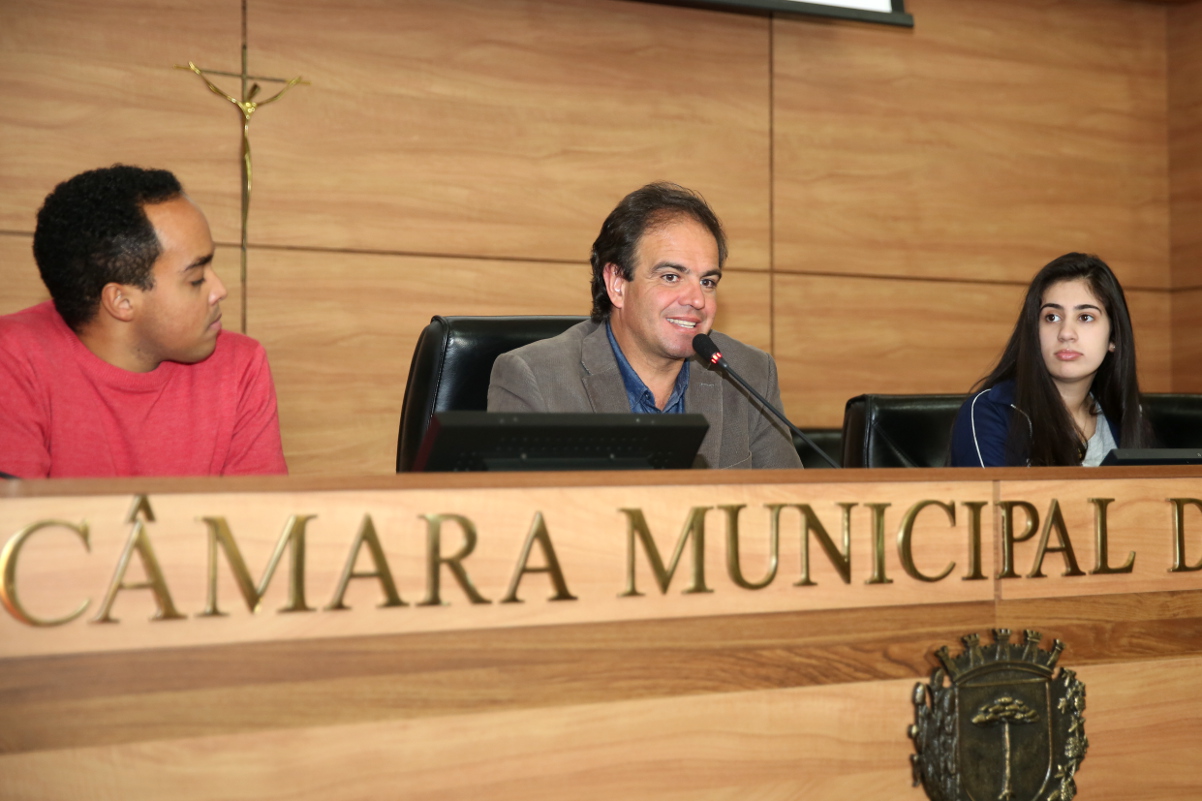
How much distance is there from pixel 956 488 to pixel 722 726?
16.9 inches

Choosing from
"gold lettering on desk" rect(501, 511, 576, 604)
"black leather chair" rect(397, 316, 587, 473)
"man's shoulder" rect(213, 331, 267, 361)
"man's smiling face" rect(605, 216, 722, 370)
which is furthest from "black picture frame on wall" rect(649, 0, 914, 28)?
"gold lettering on desk" rect(501, 511, 576, 604)

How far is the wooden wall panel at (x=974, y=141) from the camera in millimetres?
3547

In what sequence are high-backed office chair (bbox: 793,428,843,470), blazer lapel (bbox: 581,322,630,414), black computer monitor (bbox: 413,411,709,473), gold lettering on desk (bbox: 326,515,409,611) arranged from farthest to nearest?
high-backed office chair (bbox: 793,428,843,470)
blazer lapel (bbox: 581,322,630,414)
black computer monitor (bbox: 413,411,709,473)
gold lettering on desk (bbox: 326,515,409,611)

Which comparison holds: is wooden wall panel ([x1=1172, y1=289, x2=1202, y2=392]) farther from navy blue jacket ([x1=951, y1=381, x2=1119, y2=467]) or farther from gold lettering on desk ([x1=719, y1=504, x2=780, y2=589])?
gold lettering on desk ([x1=719, y1=504, x2=780, y2=589])

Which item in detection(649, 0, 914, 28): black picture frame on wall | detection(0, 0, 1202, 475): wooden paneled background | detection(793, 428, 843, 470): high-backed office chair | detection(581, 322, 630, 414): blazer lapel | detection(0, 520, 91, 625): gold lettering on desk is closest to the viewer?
detection(0, 520, 91, 625): gold lettering on desk

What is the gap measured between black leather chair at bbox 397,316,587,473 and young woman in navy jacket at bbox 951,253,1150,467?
103 centimetres

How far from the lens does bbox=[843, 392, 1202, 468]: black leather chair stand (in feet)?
7.85

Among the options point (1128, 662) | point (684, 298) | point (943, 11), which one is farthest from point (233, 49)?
point (1128, 662)

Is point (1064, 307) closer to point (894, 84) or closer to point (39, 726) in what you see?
point (894, 84)

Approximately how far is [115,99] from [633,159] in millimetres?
1436

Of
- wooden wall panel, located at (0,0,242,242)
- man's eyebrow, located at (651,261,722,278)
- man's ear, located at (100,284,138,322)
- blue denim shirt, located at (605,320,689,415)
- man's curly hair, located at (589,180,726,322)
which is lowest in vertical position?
blue denim shirt, located at (605,320,689,415)

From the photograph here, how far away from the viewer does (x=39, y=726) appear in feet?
3.35

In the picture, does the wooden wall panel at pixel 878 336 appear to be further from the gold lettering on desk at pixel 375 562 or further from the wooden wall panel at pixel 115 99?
the gold lettering on desk at pixel 375 562

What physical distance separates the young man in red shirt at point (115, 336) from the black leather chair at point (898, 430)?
1321 mm
